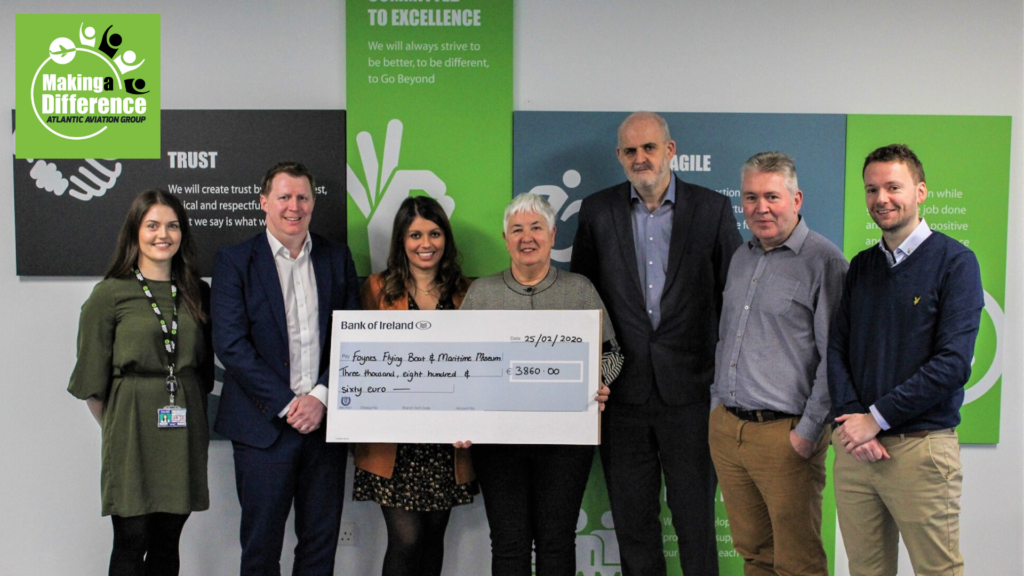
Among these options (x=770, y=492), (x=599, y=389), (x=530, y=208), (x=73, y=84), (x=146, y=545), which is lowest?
(x=146, y=545)

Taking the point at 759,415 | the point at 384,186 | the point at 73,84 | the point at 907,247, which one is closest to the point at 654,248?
the point at 759,415

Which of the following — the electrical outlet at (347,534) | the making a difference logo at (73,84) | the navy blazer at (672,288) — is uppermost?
the making a difference logo at (73,84)

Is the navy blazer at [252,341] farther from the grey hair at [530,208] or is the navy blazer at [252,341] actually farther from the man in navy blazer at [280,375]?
the grey hair at [530,208]

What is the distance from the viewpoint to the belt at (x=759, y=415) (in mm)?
2143

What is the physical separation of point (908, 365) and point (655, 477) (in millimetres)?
973

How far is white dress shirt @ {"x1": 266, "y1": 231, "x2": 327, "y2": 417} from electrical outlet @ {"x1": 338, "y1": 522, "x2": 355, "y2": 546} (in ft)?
2.84

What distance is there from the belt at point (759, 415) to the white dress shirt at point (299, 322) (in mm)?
1483

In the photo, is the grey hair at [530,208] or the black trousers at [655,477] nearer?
the grey hair at [530,208]

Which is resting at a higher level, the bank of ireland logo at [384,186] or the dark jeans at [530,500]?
the bank of ireland logo at [384,186]

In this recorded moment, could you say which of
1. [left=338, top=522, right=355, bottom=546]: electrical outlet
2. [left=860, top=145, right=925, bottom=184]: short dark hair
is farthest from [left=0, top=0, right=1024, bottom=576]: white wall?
[left=860, top=145, right=925, bottom=184]: short dark hair

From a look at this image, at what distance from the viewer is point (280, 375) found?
234 cm

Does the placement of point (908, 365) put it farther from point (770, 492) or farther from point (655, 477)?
point (655, 477)

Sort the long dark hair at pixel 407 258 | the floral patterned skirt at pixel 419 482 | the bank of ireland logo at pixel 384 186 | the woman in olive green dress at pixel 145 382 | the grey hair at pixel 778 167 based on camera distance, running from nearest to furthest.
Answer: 1. the grey hair at pixel 778 167
2. the woman in olive green dress at pixel 145 382
3. the floral patterned skirt at pixel 419 482
4. the long dark hair at pixel 407 258
5. the bank of ireland logo at pixel 384 186

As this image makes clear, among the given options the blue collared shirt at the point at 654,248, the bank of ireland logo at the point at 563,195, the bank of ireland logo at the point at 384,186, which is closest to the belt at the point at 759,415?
the blue collared shirt at the point at 654,248
